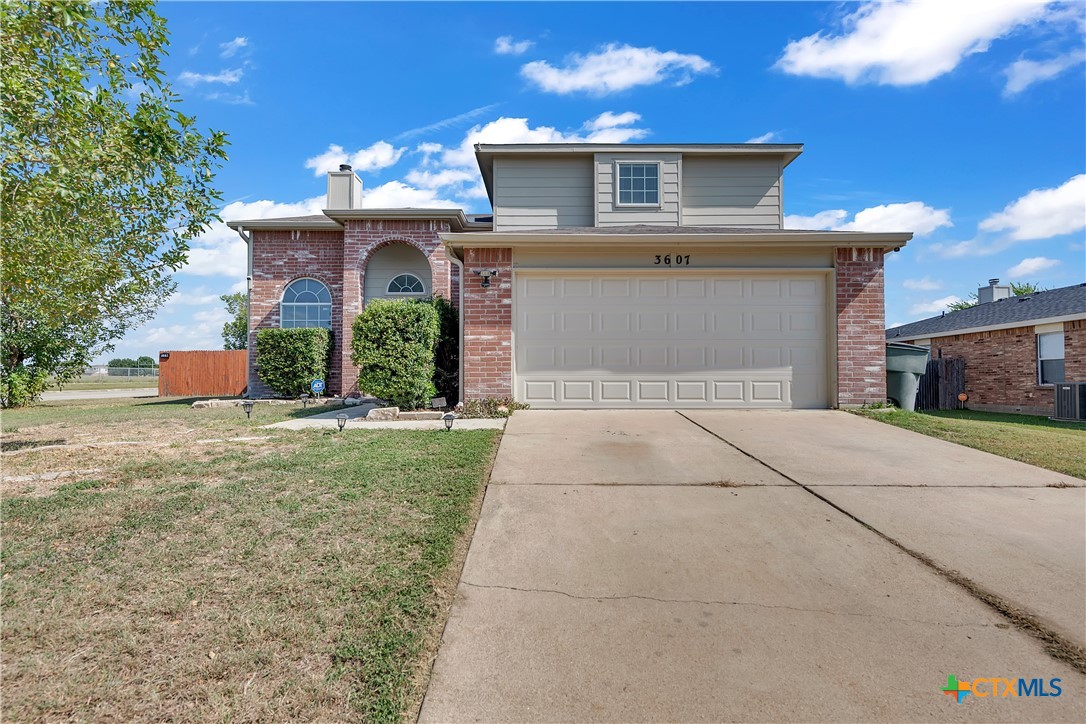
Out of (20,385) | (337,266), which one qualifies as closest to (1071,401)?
(337,266)

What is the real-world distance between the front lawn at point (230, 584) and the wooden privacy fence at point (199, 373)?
14.3 meters

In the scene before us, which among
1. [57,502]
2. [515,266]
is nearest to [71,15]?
[57,502]

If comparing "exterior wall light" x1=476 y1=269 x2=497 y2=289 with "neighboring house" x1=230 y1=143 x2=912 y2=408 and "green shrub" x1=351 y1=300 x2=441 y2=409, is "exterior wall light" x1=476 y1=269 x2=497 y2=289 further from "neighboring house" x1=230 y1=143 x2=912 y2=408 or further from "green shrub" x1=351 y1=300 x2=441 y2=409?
"green shrub" x1=351 y1=300 x2=441 y2=409

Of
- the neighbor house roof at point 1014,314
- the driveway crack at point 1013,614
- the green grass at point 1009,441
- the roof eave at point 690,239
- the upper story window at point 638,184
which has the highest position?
the upper story window at point 638,184

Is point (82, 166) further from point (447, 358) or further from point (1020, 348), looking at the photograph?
point (1020, 348)

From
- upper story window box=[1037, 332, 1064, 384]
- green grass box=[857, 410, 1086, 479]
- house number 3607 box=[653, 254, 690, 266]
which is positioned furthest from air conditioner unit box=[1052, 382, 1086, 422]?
house number 3607 box=[653, 254, 690, 266]

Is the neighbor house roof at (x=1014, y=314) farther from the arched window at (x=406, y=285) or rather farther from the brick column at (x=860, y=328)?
the arched window at (x=406, y=285)

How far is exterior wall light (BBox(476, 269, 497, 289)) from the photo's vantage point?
27.7 feet

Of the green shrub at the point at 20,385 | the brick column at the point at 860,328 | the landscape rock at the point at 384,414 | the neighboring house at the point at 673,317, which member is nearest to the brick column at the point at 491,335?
the neighboring house at the point at 673,317

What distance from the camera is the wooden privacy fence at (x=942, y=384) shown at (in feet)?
44.2

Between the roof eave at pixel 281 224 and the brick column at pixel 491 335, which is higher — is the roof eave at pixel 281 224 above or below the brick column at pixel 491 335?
above

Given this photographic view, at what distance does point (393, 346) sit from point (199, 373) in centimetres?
1393

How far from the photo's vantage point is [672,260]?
28.3ft

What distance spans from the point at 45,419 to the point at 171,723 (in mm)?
11928
